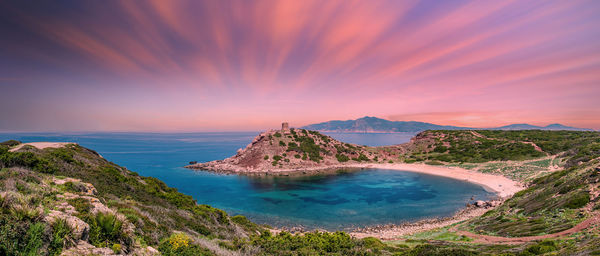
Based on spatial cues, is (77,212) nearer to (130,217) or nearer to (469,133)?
(130,217)

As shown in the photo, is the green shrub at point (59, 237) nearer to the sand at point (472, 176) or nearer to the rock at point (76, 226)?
the rock at point (76, 226)

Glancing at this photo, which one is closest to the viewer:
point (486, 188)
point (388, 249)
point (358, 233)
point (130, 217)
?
point (130, 217)

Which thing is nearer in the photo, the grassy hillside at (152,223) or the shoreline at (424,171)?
the grassy hillside at (152,223)

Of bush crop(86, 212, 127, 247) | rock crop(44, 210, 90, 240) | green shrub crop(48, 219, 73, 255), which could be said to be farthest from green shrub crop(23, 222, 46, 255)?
bush crop(86, 212, 127, 247)

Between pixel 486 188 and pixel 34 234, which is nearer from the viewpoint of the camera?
pixel 34 234

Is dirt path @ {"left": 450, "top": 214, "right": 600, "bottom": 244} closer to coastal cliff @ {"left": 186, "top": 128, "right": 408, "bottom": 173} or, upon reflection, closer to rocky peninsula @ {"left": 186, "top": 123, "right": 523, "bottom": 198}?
rocky peninsula @ {"left": 186, "top": 123, "right": 523, "bottom": 198}

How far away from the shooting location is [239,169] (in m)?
79.6

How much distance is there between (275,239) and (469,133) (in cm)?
12122

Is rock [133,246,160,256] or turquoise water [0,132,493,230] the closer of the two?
rock [133,246,160,256]

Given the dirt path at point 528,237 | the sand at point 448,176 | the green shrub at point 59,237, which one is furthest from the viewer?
the sand at point 448,176

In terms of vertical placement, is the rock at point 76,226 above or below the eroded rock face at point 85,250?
above

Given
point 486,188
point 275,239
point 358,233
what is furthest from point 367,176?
point 275,239

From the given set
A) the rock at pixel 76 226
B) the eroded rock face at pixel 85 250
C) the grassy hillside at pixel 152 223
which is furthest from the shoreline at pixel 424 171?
the rock at pixel 76 226

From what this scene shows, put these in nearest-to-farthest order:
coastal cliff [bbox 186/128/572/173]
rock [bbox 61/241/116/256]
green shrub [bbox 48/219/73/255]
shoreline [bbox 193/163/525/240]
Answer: green shrub [bbox 48/219/73/255] → rock [bbox 61/241/116/256] → shoreline [bbox 193/163/525/240] → coastal cliff [bbox 186/128/572/173]
